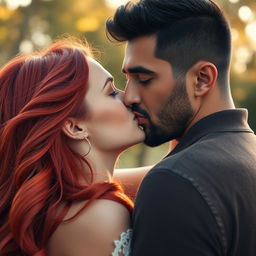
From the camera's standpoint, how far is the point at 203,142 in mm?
2893

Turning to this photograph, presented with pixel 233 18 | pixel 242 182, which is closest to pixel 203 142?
pixel 242 182

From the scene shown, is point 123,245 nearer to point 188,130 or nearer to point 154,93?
point 188,130

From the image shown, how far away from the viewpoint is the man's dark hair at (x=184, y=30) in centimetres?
333

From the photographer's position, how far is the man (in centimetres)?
264

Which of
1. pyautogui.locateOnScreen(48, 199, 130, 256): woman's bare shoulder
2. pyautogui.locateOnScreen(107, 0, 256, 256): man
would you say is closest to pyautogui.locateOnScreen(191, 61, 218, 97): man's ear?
pyautogui.locateOnScreen(107, 0, 256, 256): man

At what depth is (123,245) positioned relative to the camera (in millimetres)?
3031

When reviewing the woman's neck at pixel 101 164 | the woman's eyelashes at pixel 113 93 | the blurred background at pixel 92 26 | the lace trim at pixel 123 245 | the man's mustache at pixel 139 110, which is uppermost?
the woman's eyelashes at pixel 113 93

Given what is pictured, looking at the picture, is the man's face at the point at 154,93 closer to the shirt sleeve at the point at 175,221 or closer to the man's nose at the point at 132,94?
the man's nose at the point at 132,94

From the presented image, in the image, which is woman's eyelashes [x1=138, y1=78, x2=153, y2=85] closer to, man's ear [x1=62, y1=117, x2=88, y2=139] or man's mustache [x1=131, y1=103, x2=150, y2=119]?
man's mustache [x1=131, y1=103, x2=150, y2=119]

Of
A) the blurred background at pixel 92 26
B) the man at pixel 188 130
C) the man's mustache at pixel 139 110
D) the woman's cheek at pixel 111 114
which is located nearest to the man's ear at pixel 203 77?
the man at pixel 188 130

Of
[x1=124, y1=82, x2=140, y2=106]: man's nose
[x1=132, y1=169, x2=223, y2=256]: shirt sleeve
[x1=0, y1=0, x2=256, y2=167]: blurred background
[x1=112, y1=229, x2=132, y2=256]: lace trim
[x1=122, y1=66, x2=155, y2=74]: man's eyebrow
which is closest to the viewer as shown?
[x1=132, y1=169, x2=223, y2=256]: shirt sleeve

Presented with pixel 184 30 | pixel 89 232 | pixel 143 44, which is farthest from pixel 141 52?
pixel 89 232

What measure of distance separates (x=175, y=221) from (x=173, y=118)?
0.84 metres

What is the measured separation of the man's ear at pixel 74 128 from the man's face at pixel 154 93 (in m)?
0.31
